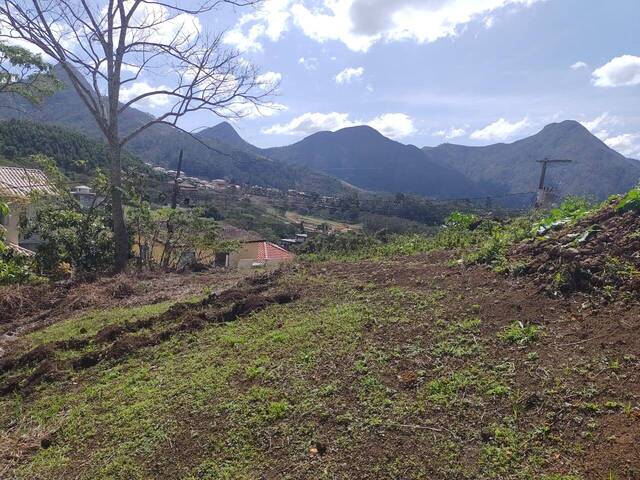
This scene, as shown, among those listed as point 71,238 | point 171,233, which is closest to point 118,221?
point 71,238

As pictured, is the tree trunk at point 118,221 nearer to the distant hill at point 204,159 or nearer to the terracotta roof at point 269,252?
the terracotta roof at point 269,252

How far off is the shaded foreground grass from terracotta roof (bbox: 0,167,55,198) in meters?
7.54

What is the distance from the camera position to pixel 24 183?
18875 mm

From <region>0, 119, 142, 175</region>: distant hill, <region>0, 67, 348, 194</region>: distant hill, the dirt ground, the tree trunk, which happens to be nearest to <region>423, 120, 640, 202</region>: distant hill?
<region>0, 67, 348, 194</region>: distant hill

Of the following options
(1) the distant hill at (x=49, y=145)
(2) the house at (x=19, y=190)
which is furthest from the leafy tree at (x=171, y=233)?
(1) the distant hill at (x=49, y=145)

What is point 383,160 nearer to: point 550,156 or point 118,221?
point 550,156

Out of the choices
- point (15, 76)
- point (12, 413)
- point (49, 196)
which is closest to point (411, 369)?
point (12, 413)

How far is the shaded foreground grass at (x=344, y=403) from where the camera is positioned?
8.42 feet

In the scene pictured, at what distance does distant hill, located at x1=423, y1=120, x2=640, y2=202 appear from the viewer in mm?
79375

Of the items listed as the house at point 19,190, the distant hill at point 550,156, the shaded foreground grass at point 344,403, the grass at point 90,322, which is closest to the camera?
the shaded foreground grass at point 344,403

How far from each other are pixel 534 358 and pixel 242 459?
1973 millimetres

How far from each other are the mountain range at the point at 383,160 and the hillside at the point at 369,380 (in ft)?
136

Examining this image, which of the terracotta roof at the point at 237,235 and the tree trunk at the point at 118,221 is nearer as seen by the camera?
the tree trunk at the point at 118,221

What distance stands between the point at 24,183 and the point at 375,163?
159240mm
